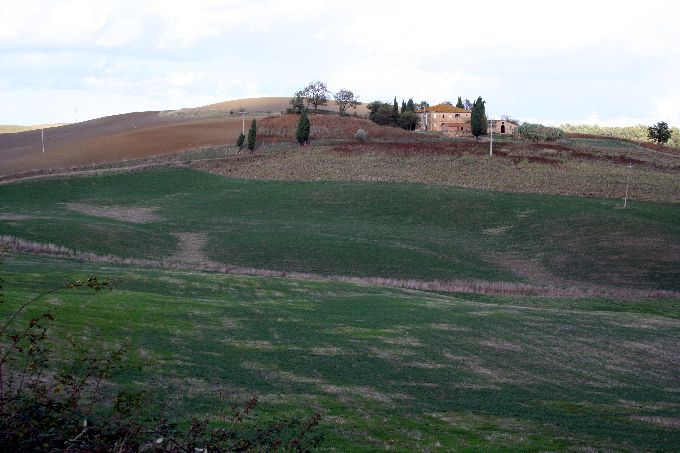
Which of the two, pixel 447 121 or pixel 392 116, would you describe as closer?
pixel 392 116

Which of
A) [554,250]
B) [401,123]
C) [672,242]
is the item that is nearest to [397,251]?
[554,250]

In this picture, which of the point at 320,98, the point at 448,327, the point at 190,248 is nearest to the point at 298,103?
the point at 320,98

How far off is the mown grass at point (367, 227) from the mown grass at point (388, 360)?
17.5 meters

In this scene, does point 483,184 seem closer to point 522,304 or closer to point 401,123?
point 522,304

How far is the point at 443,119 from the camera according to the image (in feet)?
509

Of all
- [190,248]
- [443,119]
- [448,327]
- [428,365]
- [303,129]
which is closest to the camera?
[428,365]

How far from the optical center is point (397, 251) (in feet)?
185

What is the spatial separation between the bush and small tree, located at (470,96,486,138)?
26.0 feet

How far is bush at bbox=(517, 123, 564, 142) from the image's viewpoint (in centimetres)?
12519

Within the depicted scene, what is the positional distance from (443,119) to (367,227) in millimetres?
91097

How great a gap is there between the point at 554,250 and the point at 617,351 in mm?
34591

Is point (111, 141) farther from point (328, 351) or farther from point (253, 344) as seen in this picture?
point (328, 351)

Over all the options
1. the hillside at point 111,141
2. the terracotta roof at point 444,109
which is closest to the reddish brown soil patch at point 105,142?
the hillside at point 111,141

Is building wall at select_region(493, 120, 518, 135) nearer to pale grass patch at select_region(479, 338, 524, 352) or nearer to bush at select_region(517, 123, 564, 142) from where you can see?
bush at select_region(517, 123, 564, 142)
